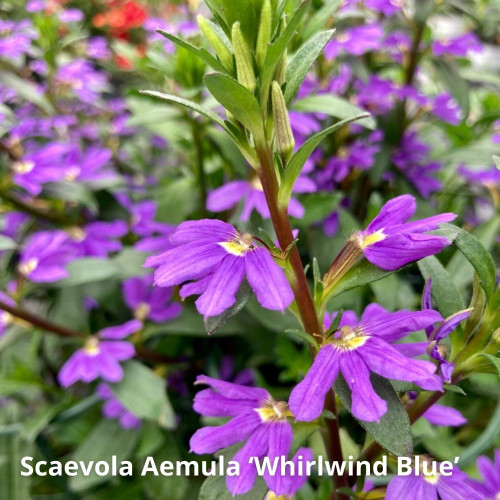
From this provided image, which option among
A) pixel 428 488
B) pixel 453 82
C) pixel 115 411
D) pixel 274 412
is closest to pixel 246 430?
pixel 274 412

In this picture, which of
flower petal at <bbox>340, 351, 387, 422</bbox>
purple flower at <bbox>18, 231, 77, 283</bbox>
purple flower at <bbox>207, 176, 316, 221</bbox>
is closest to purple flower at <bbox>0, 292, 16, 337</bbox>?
purple flower at <bbox>18, 231, 77, 283</bbox>

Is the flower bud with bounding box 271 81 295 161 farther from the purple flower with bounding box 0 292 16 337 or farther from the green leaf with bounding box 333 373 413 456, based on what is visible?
the purple flower with bounding box 0 292 16 337

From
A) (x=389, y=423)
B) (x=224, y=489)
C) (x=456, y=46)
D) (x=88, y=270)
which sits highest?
(x=456, y=46)

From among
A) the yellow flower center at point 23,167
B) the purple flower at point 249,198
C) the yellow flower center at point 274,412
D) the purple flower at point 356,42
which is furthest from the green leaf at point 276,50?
the yellow flower center at point 23,167

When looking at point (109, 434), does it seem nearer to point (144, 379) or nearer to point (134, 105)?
point (144, 379)

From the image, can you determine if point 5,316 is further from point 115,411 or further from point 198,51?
point 198,51

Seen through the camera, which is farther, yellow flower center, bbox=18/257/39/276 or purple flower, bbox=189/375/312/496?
yellow flower center, bbox=18/257/39/276

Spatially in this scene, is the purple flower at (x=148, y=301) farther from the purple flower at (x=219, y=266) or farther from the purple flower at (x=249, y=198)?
the purple flower at (x=219, y=266)
